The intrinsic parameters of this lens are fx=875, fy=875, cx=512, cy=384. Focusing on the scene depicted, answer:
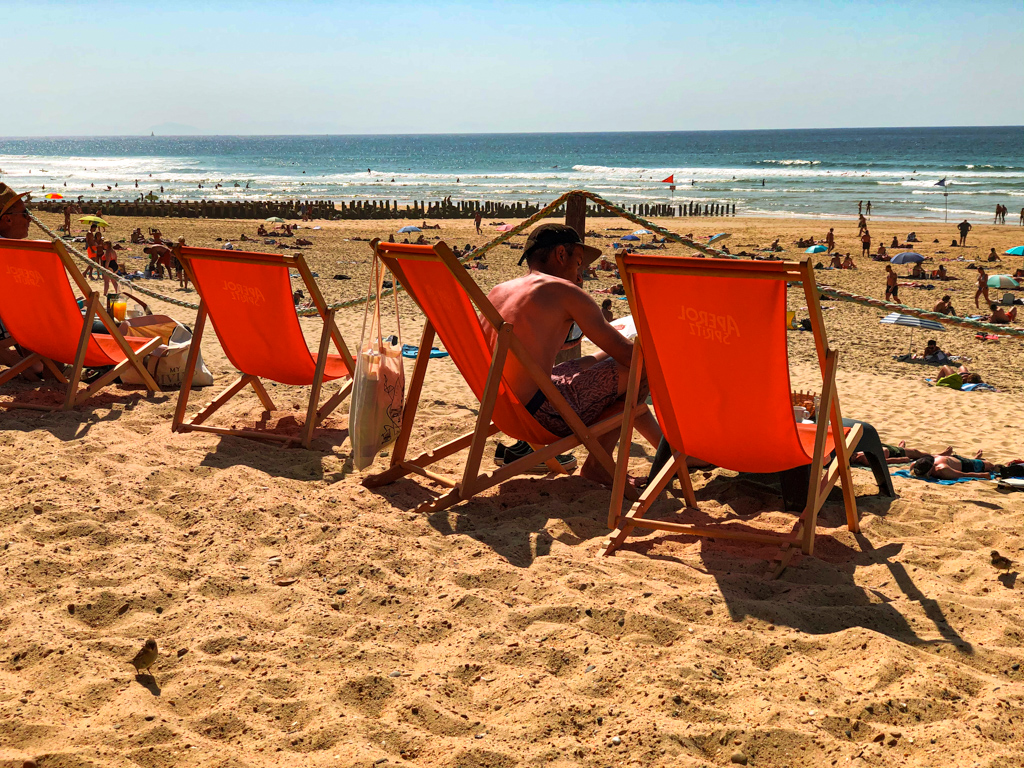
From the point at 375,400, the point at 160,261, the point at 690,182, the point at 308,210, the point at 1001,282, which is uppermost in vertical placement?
the point at 690,182

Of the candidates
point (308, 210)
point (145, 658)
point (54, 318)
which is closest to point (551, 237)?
point (145, 658)

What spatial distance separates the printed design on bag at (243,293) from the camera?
14.5ft

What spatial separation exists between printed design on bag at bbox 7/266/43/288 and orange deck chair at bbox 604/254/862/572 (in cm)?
345

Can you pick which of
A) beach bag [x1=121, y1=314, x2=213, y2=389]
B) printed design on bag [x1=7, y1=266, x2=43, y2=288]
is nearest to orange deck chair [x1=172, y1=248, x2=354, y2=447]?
beach bag [x1=121, y1=314, x2=213, y2=389]

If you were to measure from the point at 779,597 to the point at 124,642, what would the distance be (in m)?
1.97

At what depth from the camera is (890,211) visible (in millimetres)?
31984

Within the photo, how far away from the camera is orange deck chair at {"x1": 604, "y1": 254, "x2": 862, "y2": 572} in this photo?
288 centimetres

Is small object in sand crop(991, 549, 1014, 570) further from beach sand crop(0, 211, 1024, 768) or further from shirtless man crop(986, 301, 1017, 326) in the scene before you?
shirtless man crop(986, 301, 1017, 326)

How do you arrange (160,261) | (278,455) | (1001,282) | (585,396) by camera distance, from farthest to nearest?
1. (160,261)
2. (1001,282)
3. (278,455)
4. (585,396)

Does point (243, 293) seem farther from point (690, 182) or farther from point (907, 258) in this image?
point (690, 182)

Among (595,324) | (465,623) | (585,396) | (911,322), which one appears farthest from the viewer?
(911,322)

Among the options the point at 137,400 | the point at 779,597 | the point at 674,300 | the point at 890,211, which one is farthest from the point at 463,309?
the point at 890,211

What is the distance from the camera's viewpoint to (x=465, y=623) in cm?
260

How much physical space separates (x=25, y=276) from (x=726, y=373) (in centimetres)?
392
